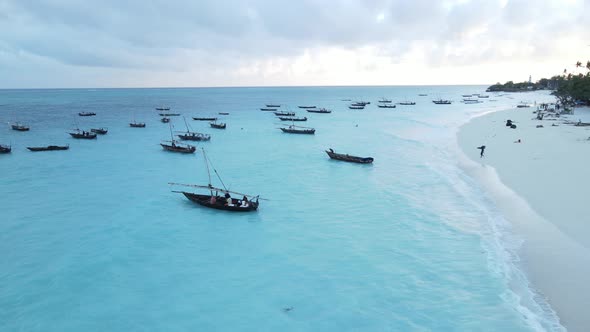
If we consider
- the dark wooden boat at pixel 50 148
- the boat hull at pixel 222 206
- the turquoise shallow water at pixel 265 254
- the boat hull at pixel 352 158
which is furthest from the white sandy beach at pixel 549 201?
the dark wooden boat at pixel 50 148

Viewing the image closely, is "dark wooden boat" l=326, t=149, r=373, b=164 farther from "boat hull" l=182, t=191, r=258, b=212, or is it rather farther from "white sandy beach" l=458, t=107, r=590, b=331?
"boat hull" l=182, t=191, r=258, b=212

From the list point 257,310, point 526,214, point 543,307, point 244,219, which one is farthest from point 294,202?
point 543,307

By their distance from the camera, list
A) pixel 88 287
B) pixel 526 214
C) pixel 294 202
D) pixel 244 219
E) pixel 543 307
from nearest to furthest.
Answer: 1. pixel 543 307
2. pixel 88 287
3. pixel 526 214
4. pixel 244 219
5. pixel 294 202

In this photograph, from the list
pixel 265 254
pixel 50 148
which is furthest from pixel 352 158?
pixel 50 148

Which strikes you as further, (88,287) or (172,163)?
(172,163)

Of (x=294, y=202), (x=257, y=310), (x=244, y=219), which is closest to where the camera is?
(x=257, y=310)

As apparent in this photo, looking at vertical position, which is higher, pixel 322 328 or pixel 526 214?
pixel 526 214

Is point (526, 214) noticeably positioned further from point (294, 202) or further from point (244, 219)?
point (244, 219)
